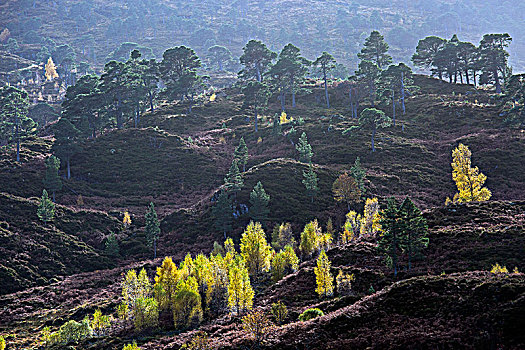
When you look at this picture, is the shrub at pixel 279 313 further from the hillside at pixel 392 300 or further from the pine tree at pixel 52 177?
the pine tree at pixel 52 177

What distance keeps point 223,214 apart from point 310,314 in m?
33.7

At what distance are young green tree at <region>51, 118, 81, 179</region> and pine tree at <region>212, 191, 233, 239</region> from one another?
41.6 m

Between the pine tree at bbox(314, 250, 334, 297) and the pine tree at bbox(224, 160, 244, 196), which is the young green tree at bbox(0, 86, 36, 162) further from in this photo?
the pine tree at bbox(314, 250, 334, 297)

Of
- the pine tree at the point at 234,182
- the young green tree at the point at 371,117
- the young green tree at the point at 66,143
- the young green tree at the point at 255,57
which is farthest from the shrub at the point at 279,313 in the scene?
the young green tree at the point at 255,57

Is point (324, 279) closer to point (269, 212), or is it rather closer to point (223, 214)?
point (269, 212)

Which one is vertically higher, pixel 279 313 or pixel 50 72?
pixel 50 72

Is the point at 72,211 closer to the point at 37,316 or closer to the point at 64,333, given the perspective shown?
the point at 37,316

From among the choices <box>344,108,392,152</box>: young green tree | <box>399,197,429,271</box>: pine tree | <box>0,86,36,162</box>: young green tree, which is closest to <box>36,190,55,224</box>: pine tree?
<box>0,86,36,162</box>: young green tree

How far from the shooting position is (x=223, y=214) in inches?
2542

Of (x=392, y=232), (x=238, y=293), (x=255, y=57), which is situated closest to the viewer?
(x=392, y=232)

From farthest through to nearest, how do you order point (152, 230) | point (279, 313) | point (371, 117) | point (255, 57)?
point (255, 57) < point (371, 117) < point (152, 230) < point (279, 313)

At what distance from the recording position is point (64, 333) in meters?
40.9

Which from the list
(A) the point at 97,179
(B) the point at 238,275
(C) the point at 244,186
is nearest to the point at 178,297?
(B) the point at 238,275

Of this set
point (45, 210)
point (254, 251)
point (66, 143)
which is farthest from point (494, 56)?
point (45, 210)
